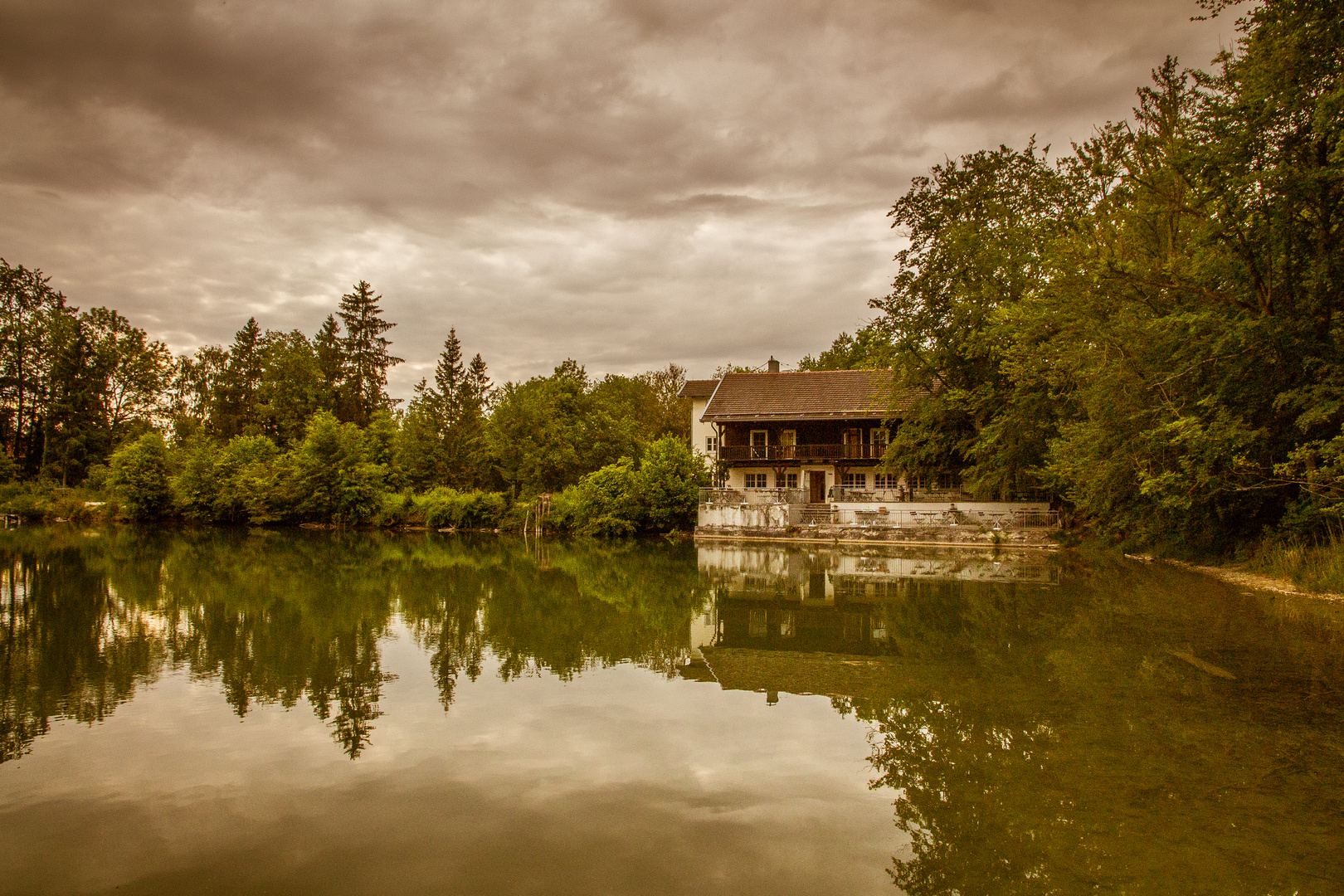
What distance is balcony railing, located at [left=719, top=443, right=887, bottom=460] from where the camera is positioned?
36.5m

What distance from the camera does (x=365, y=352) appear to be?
174ft

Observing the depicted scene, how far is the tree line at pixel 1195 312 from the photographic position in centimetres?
1334

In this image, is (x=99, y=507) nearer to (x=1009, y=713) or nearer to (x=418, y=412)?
(x=418, y=412)

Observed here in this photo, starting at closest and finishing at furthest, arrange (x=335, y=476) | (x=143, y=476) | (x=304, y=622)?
(x=304, y=622) → (x=335, y=476) → (x=143, y=476)

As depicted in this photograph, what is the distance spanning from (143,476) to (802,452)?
3001cm

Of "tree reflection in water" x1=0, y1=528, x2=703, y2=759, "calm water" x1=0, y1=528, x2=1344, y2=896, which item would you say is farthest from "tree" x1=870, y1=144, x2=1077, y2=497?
"calm water" x1=0, y1=528, x2=1344, y2=896

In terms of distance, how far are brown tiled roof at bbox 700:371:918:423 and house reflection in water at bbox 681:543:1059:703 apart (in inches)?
485

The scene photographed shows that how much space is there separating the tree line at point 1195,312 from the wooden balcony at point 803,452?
A: 9960 mm

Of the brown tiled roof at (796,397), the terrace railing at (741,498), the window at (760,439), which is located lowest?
the terrace railing at (741,498)

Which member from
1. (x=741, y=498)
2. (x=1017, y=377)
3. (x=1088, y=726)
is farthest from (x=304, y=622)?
(x=741, y=498)

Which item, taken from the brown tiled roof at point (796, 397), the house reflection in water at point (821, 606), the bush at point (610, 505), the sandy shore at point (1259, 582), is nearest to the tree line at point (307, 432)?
the bush at point (610, 505)

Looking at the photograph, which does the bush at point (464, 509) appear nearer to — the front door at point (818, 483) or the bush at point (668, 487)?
the bush at point (668, 487)

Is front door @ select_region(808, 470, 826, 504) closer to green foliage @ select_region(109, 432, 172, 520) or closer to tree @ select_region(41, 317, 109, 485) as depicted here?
green foliage @ select_region(109, 432, 172, 520)

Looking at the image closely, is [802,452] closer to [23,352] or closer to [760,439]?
[760,439]
